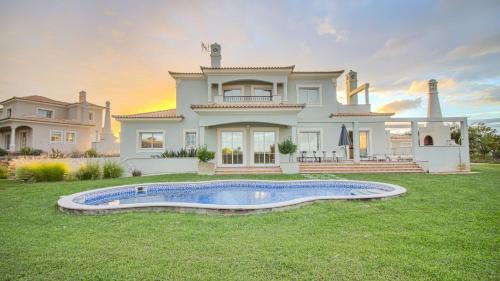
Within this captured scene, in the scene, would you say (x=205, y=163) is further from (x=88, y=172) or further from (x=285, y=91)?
(x=285, y=91)

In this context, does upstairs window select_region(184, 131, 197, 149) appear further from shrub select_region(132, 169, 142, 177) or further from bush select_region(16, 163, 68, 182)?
bush select_region(16, 163, 68, 182)

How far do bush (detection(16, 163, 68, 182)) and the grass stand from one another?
7.12 m

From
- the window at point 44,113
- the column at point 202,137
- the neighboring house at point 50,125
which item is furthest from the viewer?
the window at point 44,113

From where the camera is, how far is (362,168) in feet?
51.9

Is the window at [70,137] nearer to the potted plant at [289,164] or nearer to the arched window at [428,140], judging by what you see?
the potted plant at [289,164]

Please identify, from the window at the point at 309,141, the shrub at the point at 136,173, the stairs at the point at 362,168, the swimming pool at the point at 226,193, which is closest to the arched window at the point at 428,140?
the stairs at the point at 362,168

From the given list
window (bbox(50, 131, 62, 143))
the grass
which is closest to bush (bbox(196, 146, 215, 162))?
the grass

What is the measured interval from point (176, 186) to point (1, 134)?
104 ft

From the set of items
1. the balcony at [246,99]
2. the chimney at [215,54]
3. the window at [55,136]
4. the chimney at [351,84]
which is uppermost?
the chimney at [215,54]

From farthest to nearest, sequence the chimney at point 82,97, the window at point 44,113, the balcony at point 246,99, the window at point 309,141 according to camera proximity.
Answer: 1. the chimney at point 82,97
2. the window at point 44,113
3. the window at point 309,141
4. the balcony at point 246,99

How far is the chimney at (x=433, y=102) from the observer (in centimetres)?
2200

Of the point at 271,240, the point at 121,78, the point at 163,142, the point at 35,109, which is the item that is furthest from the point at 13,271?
the point at 35,109

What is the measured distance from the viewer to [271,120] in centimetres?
1612

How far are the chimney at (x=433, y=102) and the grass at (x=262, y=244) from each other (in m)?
19.4
